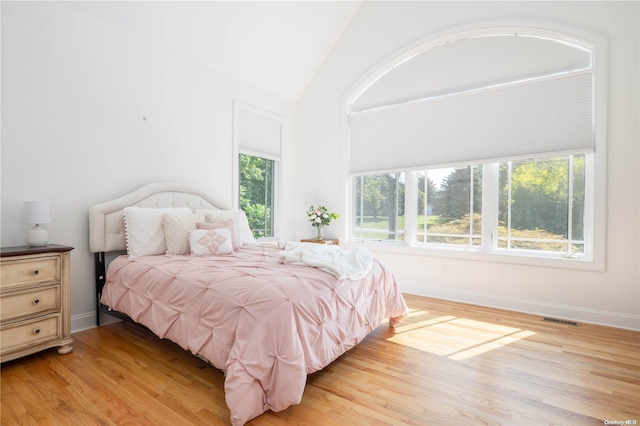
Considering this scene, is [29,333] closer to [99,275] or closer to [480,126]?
[99,275]

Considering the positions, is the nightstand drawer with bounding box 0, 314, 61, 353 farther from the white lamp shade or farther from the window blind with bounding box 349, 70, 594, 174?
the window blind with bounding box 349, 70, 594, 174

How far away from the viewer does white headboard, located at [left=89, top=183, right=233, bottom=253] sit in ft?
9.06

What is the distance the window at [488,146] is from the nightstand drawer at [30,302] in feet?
11.2

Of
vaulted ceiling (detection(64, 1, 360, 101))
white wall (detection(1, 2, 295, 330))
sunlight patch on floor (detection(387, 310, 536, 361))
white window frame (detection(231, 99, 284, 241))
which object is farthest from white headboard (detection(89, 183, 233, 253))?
sunlight patch on floor (detection(387, 310, 536, 361))

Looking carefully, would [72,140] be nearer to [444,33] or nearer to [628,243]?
[444,33]

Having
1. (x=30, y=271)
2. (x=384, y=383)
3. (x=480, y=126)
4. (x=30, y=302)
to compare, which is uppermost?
(x=480, y=126)

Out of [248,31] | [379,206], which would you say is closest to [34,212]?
[248,31]

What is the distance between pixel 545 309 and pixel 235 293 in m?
3.15

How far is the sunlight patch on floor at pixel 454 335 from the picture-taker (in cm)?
243

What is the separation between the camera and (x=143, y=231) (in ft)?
9.19

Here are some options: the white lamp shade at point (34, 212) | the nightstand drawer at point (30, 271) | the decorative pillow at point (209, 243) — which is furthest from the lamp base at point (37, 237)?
the decorative pillow at point (209, 243)

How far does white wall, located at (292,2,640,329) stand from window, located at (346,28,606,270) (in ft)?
0.42

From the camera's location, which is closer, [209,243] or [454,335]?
[454,335]

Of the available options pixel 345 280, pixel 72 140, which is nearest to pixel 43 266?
pixel 72 140
